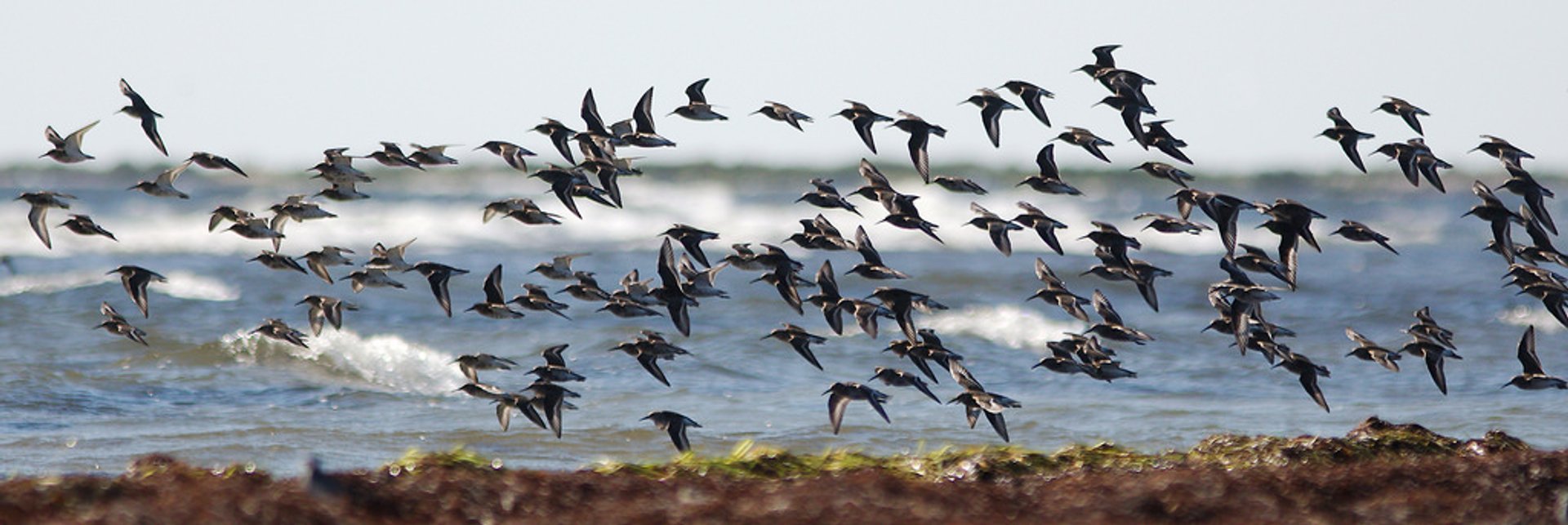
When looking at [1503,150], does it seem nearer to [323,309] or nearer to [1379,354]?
[1379,354]

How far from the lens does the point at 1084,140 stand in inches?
501

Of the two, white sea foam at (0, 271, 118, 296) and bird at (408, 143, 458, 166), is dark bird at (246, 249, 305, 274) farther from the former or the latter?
white sea foam at (0, 271, 118, 296)

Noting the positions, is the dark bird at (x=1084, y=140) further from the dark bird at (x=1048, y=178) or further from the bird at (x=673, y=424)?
the bird at (x=673, y=424)

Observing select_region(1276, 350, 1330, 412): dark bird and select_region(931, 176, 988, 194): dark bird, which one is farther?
select_region(931, 176, 988, 194): dark bird

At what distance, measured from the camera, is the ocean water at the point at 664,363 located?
42.3ft

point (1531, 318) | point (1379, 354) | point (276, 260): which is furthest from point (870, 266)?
point (1531, 318)

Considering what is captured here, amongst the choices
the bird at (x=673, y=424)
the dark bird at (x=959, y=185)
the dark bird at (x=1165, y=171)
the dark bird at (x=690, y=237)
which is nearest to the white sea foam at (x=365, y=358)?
the dark bird at (x=690, y=237)

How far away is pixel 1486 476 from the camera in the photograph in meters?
8.00

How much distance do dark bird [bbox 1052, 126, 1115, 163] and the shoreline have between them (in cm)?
402

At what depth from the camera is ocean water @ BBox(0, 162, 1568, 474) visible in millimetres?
12883

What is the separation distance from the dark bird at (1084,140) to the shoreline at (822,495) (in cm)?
402

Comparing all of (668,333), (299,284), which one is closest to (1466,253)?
(668,333)

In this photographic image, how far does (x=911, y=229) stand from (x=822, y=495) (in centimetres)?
489

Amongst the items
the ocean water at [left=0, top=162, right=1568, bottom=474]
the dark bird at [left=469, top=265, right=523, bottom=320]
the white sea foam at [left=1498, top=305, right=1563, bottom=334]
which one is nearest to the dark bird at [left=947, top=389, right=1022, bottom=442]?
the ocean water at [left=0, top=162, right=1568, bottom=474]
